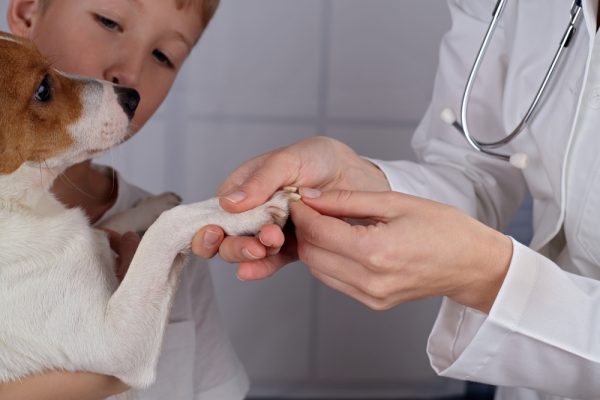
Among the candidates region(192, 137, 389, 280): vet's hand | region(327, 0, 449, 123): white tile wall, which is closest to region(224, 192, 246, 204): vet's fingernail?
region(192, 137, 389, 280): vet's hand

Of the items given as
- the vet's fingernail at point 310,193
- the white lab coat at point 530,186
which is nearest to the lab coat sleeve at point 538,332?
the white lab coat at point 530,186

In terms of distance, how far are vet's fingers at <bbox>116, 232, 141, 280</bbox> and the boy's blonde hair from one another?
0.46 m

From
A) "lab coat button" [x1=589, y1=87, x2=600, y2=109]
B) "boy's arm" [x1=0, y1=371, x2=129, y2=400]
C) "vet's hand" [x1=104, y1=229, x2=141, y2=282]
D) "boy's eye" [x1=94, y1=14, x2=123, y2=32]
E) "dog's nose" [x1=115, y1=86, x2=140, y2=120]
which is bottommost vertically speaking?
"boy's arm" [x1=0, y1=371, x2=129, y2=400]

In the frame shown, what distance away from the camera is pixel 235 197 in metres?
1.10

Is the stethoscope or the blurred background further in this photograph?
the blurred background

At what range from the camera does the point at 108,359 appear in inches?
46.1

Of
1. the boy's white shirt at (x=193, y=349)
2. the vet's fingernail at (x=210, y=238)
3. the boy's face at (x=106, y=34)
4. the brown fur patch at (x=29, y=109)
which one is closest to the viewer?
the vet's fingernail at (x=210, y=238)

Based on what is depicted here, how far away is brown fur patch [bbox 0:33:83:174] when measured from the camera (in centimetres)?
124

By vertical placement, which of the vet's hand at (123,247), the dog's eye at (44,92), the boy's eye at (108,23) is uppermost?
the boy's eye at (108,23)

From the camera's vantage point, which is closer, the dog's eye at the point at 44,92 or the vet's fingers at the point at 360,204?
the vet's fingers at the point at 360,204

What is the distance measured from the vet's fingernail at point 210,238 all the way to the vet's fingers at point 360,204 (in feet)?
0.44

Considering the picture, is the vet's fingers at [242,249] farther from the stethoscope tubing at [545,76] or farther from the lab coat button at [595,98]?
the lab coat button at [595,98]

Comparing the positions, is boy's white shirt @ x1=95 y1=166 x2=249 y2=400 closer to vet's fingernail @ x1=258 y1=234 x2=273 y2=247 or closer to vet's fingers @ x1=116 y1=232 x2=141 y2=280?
vet's fingers @ x1=116 y1=232 x2=141 y2=280

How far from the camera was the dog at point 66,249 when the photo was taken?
3.77 ft
